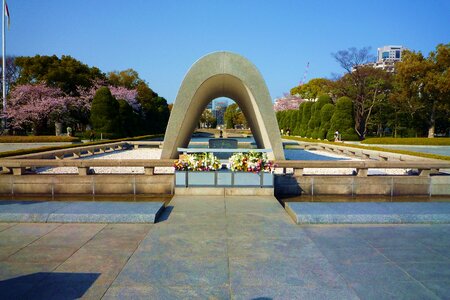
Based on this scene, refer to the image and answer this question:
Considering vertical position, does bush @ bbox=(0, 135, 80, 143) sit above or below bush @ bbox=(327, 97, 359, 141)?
below

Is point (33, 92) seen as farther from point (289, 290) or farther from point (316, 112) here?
point (289, 290)

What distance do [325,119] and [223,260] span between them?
115 feet

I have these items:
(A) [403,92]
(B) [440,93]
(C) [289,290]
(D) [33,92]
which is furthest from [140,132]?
(C) [289,290]

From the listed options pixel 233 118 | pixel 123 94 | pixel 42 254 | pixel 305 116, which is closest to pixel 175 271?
pixel 42 254

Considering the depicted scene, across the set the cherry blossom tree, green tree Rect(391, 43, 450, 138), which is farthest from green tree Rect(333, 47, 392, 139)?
the cherry blossom tree

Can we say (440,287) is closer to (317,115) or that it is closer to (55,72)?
(317,115)

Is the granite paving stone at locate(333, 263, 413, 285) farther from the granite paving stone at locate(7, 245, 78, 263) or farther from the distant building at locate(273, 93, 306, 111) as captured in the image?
the distant building at locate(273, 93, 306, 111)

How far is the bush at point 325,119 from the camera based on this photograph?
3641cm

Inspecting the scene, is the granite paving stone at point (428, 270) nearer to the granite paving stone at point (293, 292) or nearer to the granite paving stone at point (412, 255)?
the granite paving stone at point (412, 255)

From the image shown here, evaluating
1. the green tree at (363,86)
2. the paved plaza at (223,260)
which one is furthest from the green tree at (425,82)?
the paved plaza at (223,260)

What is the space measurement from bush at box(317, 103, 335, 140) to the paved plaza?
1223 inches

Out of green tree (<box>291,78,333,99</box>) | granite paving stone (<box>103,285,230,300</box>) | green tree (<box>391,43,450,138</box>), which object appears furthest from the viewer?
green tree (<box>291,78,333,99</box>)

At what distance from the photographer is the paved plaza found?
3.70 m

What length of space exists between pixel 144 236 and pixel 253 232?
1969 mm
